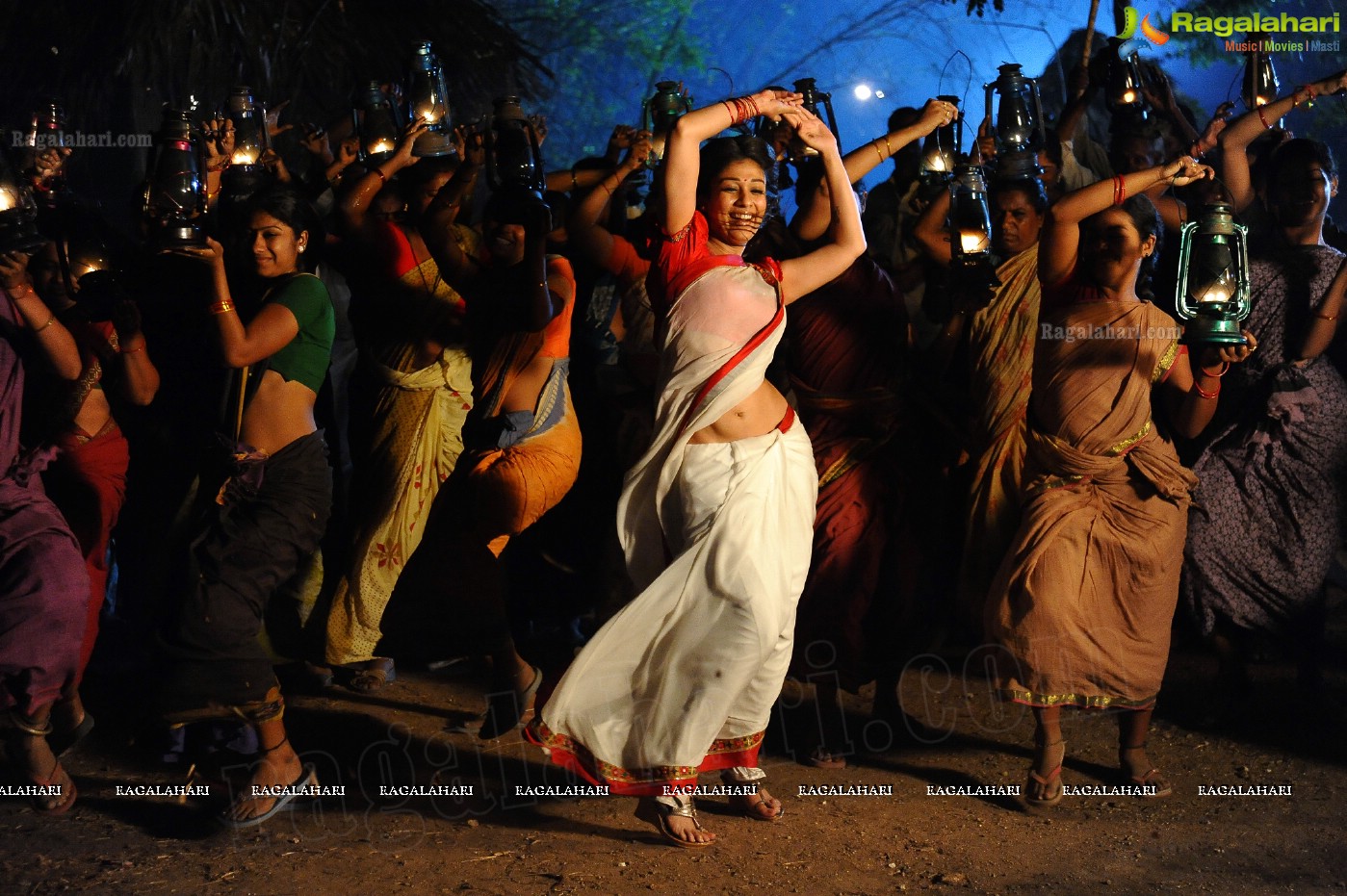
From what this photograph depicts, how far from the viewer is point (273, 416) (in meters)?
4.01

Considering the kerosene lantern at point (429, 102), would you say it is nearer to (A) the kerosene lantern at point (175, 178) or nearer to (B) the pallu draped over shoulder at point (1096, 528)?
(A) the kerosene lantern at point (175, 178)

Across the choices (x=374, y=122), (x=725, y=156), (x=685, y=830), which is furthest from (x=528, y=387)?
(x=374, y=122)

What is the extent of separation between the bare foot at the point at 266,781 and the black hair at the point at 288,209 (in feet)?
5.23

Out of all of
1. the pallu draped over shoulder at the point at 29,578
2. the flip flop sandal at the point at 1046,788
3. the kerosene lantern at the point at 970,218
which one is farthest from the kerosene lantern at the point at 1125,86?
the pallu draped over shoulder at the point at 29,578

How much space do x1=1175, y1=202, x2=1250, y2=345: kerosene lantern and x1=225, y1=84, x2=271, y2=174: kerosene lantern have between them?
360cm

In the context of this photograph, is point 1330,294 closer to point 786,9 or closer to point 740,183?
point 740,183

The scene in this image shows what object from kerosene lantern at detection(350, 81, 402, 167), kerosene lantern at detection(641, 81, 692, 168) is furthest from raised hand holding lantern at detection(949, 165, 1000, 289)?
kerosene lantern at detection(350, 81, 402, 167)

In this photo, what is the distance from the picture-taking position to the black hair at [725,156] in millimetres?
3803

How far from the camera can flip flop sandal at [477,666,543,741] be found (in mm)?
4566

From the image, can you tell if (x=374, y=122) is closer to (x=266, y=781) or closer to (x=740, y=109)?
(x=740, y=109)

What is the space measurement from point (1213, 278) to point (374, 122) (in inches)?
138

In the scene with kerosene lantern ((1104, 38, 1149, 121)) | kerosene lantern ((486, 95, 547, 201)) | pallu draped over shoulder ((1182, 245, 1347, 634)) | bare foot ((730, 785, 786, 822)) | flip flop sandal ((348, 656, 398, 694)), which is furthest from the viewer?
kerosene lantern ((1104, 38, 1149, 121))

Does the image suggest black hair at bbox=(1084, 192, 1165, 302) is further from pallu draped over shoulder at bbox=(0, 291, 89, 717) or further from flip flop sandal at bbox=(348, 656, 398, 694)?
pallu draped over shoulder at bbox=(0, 291, 89, 717)

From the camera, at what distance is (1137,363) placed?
4223 mm
